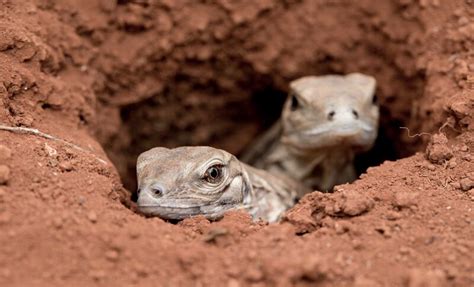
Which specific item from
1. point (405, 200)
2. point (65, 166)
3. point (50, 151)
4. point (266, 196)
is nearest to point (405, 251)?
point (405, 200)

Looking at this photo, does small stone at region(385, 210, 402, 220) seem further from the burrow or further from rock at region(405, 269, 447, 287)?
the burrow

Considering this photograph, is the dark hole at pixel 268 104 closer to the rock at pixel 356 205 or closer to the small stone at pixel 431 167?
the small stone at pixel 431 167

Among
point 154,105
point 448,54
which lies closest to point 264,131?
point 154,105

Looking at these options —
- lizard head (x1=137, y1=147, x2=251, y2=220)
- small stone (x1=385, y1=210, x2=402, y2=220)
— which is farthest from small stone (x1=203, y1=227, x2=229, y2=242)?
small stone (x1=385, y1=210, x2=402, y2=220)

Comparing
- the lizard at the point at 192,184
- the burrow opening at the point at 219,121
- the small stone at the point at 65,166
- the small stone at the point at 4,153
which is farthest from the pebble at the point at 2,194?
the burrow opening at the point at 219,121

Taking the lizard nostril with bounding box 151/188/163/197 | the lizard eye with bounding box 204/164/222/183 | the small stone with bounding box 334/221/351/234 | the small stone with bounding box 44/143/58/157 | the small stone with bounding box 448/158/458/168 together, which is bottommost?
the lizard nostril with bounding box 151/188/163/197

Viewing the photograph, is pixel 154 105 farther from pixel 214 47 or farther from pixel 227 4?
pixel 227 4
